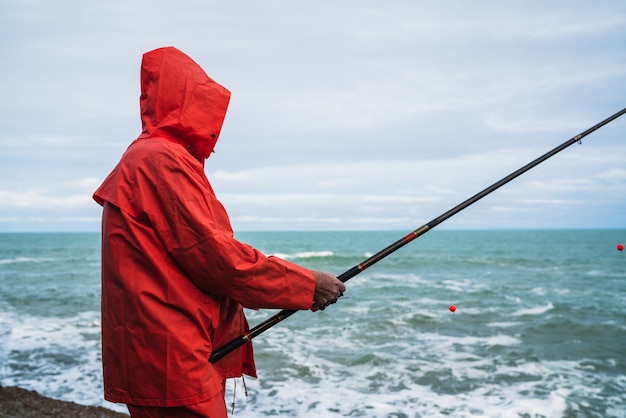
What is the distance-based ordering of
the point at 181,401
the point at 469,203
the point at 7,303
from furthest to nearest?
the point at 7,303
the point at 469,203
the point at 181,401

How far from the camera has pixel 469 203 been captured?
3.48m

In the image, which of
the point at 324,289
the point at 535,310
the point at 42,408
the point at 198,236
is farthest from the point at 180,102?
the point at 535,310

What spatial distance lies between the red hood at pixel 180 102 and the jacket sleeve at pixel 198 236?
0.15 metres

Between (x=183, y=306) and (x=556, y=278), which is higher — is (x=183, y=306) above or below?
above

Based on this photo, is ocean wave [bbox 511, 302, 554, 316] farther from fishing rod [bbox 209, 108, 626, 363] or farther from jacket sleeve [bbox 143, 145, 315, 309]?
jacket sleeve [bbox 143, 145, 315, 309]

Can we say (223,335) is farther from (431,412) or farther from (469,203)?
(431,412)

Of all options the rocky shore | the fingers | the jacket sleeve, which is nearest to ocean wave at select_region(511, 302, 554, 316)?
the rocky shore

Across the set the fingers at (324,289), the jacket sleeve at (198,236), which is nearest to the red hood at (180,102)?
the jacket sleeve at (198,236)

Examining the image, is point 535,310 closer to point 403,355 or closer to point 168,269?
point 403,355

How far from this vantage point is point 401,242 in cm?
323

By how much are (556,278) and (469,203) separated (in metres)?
24.1

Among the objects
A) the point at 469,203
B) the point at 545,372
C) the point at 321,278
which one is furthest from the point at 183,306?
the point at 545,372

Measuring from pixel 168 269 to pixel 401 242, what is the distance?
1547mm

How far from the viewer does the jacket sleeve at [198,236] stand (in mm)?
2031
